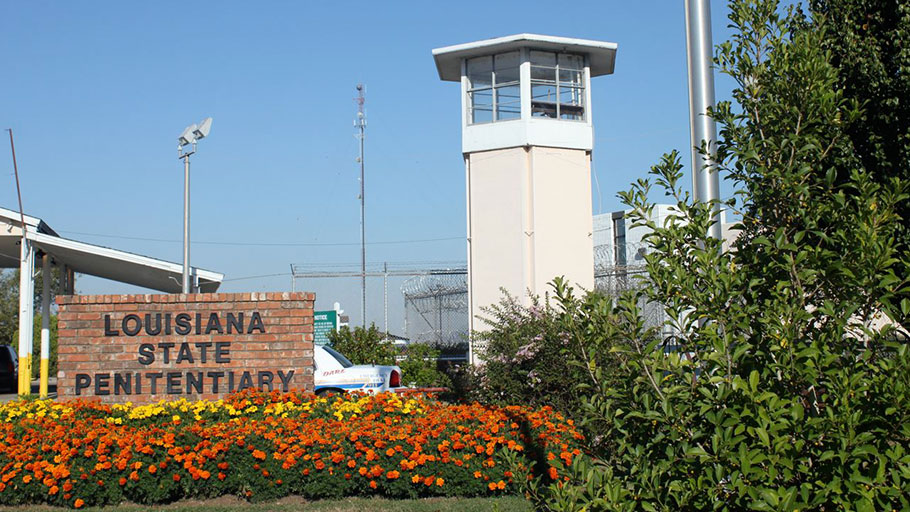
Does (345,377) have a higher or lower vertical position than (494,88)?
lower

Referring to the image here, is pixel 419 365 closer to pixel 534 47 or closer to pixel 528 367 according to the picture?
pixel 534 47

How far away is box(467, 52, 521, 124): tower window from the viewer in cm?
1862

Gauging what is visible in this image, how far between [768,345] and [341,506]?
17.8ft

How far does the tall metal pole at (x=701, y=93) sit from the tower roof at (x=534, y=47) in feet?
43.9

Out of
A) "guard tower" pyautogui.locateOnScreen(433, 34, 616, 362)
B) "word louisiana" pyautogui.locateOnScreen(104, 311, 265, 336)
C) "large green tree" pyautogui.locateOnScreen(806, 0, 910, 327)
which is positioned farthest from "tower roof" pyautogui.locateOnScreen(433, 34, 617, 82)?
"large green tree" pyautogui.locateOnScreen(806, 0, 910, 327)

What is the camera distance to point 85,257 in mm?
23125

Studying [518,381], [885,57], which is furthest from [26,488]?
[885,57]

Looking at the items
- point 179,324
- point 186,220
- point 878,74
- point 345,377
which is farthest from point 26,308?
point 878,74

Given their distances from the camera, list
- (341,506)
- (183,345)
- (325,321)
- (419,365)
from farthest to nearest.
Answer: (325,321)
(419,365)
(183,345)
(341,506)

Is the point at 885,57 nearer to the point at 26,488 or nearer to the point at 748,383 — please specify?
the point at 748,383

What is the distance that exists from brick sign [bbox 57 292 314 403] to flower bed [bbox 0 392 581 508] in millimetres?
1834

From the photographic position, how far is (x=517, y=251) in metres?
18.2

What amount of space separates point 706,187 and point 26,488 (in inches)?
274

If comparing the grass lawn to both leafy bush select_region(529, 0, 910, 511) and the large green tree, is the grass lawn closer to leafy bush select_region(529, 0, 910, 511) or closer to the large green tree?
leafy bush select_region(529, 0, 910, 511)
